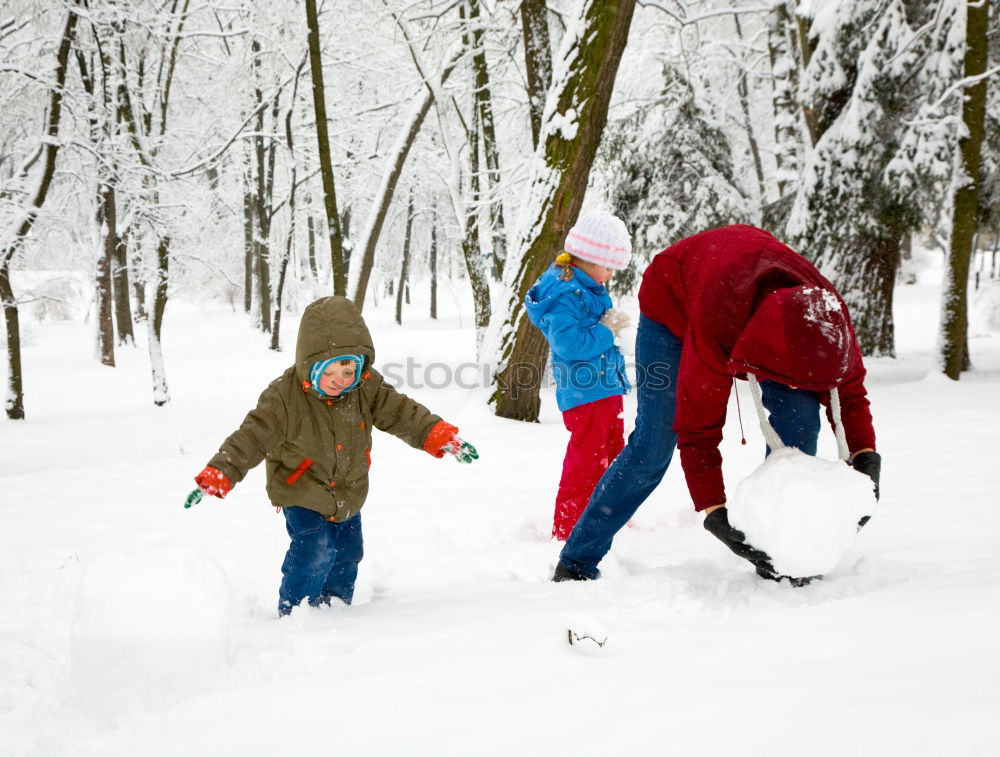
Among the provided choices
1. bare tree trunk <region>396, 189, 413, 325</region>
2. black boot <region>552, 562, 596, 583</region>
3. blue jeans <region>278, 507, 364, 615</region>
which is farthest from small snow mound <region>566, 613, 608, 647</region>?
bare tree trunk <region>396, 189, 413, 325</region>

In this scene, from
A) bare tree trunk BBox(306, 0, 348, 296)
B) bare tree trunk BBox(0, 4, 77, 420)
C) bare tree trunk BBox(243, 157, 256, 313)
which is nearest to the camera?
bare tree trunk BBox(306, 0, 348, 296)

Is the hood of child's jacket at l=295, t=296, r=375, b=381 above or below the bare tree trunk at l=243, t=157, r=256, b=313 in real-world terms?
below

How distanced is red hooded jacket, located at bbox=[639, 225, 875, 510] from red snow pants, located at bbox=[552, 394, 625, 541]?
1.11 meters

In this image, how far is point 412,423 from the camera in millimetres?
2791

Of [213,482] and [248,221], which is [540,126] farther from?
[248,221]

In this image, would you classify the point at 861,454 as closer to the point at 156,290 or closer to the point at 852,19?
the point at 852,19

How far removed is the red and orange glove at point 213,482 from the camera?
7.68ft

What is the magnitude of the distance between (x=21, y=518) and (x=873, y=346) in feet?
36.4

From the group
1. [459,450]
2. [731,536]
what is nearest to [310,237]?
[459,450]

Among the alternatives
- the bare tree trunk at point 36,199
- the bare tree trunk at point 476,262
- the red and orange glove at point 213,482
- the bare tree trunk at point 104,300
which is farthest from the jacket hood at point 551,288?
the bare tree trunk at point 104,300

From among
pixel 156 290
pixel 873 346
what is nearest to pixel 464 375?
pixel 156 290

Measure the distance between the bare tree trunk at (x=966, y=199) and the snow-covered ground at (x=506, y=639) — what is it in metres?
4.26

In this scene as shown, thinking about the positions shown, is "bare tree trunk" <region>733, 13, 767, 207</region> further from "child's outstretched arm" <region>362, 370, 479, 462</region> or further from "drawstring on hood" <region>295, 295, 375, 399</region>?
"drawstring on hood" <region>295, 295, 375, 399</region>

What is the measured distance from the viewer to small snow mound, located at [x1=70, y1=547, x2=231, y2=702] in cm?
171
